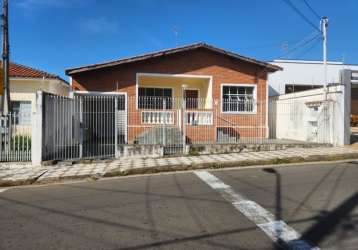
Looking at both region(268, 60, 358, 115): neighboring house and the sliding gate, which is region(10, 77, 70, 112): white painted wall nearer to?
the sliding gate

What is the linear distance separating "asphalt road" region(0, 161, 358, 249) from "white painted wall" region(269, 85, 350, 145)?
6236 mm

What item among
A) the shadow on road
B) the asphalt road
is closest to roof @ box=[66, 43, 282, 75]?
the asphalt road

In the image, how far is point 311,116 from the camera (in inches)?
637

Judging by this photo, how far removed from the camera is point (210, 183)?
26.9 ft

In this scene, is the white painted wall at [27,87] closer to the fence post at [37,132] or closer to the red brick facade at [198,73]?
the red brick facade at [198,73]

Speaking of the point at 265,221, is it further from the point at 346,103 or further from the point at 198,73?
the point at 198,73

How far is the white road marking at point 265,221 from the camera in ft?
14.4

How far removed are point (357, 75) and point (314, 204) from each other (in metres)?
11.3

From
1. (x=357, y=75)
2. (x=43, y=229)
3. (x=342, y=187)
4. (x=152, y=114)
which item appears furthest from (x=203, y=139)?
(x=43, y=229)

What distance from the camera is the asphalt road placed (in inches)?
178

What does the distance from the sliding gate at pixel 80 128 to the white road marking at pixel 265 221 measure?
6.36m

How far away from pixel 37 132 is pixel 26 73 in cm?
908

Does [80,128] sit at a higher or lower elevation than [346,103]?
lower

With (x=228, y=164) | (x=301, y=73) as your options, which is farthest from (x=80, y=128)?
(x=301, y=73)
